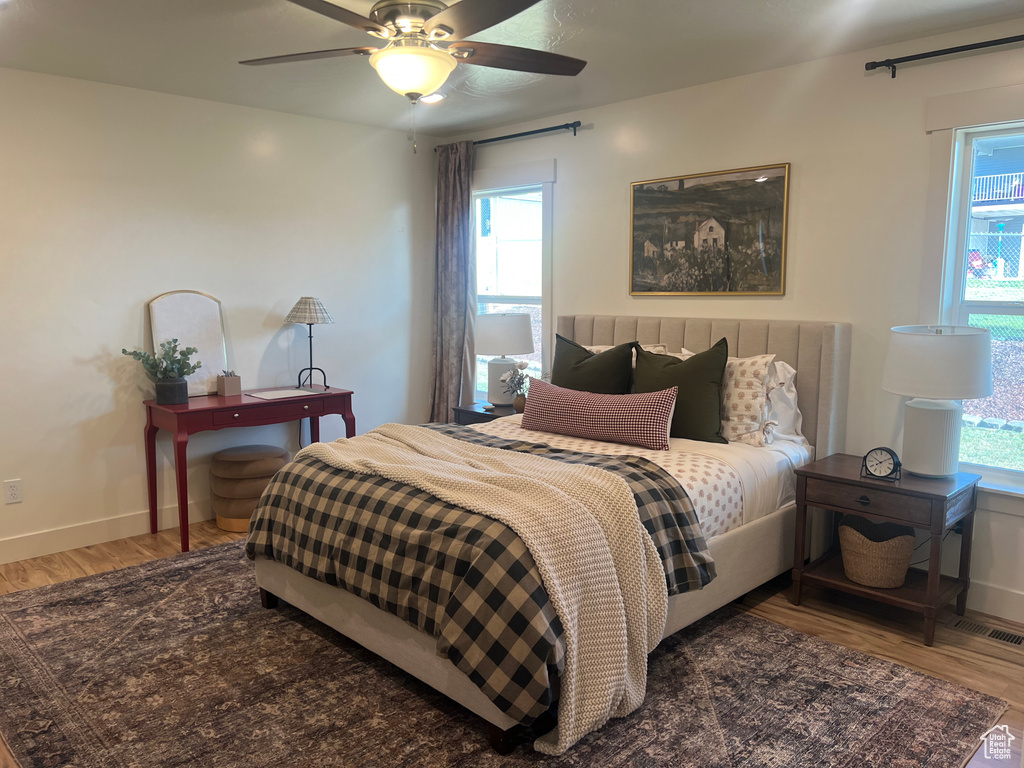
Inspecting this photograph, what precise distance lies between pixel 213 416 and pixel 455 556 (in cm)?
232

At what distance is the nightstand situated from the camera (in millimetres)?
4562

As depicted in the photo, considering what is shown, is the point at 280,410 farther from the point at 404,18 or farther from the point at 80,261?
the point at 404,18

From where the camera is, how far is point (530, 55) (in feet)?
8.71

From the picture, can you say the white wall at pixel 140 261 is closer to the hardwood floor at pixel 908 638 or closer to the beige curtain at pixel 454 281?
the beige curtain at pixel 454 281

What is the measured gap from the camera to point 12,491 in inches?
152

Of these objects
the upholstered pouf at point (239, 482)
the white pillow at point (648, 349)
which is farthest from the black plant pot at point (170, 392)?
the white pillow at point (648, 349)

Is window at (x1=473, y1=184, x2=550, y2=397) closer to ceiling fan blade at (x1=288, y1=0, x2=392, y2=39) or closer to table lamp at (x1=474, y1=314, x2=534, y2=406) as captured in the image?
table lamp at (x1=474, y1=314, x2=534, y2=406)

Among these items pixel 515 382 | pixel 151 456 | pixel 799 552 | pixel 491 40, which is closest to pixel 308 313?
pixel 151 456

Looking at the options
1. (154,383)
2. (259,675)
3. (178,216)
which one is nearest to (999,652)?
(259,675)

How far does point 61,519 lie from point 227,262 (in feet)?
5.64

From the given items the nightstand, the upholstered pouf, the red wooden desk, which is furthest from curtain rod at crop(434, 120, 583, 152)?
the upholstered pouf

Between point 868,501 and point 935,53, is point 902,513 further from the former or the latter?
point 935,53

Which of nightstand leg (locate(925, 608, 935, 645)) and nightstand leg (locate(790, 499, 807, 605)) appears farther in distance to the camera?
nightstand leg (locate(790, 499, 807, 605))

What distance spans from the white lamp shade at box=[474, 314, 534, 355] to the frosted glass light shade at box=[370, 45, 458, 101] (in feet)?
7.05
